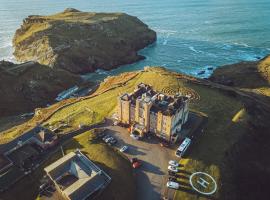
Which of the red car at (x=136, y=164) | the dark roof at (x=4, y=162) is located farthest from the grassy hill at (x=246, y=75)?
the dark roof at (x=4, y=162)

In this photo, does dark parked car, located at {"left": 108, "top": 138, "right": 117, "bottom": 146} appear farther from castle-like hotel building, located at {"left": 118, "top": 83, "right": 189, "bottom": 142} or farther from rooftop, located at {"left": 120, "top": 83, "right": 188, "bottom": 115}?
rooftop, located at {"left": 120, "top": 83, "right": 188, "bottom": 115}

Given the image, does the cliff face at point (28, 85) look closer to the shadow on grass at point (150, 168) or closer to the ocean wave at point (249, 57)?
the shadow on grass at point (150, 168)

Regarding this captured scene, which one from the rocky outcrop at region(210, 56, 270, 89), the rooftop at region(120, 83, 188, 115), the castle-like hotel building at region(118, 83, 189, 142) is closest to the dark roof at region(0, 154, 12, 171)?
the castle-like hotel building at region(118, 83, 189, 142)

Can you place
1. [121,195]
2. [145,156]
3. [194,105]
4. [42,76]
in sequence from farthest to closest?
1. [42,76]
2. [194,105]
3. [145,156]
4. [121,195]

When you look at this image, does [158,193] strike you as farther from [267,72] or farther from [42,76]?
[267,72]

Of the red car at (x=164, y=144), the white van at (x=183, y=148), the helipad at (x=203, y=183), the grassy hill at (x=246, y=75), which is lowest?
the grassy hill at (x=246, y=75)

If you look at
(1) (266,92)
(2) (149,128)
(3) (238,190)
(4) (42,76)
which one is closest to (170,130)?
(2) (149,128)
